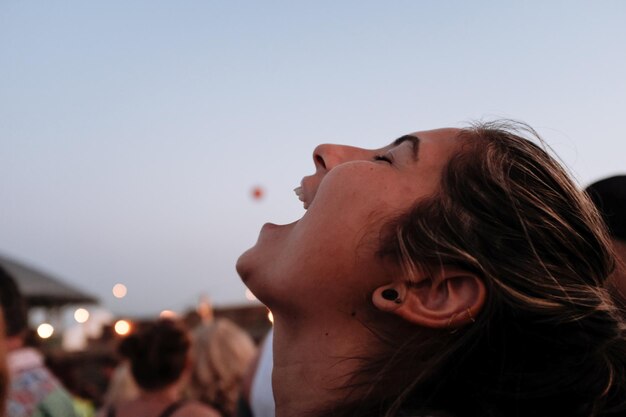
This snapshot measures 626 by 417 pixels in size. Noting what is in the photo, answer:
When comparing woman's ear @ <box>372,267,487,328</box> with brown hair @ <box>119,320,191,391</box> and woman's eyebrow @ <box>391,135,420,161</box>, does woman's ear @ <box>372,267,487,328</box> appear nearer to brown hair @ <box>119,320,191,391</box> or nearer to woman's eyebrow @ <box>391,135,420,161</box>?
woman's eyebrow @ <box>391,135,420,161</box>

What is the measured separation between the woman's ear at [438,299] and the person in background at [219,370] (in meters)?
3.66

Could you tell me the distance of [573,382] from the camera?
1.21 metres

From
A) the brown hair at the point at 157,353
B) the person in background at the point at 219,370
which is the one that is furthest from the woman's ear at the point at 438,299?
the person in background at the point at 219,370

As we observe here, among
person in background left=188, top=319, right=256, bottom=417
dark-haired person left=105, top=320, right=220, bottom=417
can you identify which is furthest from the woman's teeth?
person in background left=188, top=319, right=256, bottom=417

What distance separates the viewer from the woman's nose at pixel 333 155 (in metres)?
1.54

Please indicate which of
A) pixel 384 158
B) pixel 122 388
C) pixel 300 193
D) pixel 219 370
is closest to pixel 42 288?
pixel 122 388

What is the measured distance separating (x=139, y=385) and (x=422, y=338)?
303 cm

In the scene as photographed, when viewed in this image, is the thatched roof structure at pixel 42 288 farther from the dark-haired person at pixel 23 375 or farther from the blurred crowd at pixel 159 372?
the dark-haired person at pixel 23 375

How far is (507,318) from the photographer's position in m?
1.28

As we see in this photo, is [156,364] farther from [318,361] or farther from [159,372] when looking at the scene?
[318,361]

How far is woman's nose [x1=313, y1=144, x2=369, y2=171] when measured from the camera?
5.06 feet

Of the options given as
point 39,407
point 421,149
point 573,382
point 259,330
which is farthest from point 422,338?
point 259,330

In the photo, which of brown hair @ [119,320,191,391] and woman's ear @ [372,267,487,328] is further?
brown hair @ [119,320,191,391]

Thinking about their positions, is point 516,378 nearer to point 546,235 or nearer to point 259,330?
point 546,235
